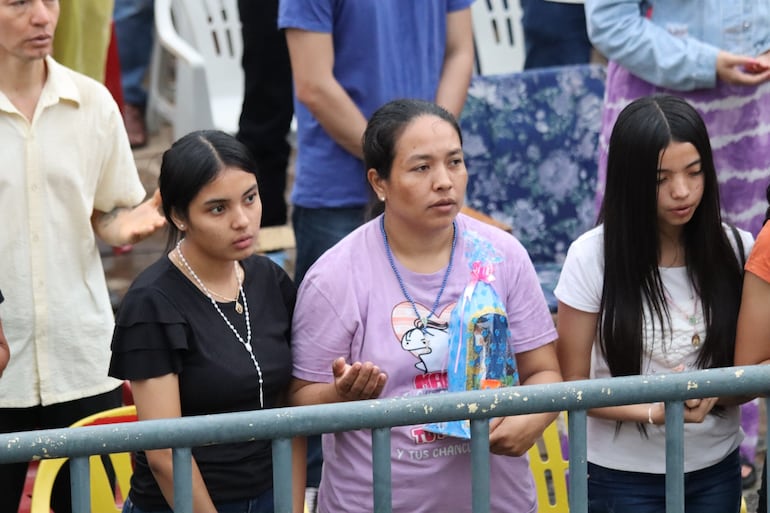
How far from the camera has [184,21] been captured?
7.70 meters

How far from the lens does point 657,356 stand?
3.06 m

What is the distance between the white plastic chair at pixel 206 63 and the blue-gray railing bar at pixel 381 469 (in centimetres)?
455

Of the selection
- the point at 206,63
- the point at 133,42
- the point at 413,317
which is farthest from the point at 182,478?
the point at 133,42

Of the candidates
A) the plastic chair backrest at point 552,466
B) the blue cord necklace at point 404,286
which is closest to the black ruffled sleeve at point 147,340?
the blue cord necklace at point 404,286

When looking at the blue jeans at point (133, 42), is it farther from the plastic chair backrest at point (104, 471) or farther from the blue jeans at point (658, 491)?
the blue jeans at point (658, 491)

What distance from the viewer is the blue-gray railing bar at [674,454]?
242cm

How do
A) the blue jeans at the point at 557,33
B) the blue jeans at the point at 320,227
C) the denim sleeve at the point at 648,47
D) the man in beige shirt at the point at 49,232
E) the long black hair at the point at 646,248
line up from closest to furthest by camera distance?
the long black hair at the point at 646,248, the man in beige shirt at the point at 49,232, the denim sleeve at the point at 648,47, the blue jeans at the point at 320,227, the blue jeans at the point at 557,33

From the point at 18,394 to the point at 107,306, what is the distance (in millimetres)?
320

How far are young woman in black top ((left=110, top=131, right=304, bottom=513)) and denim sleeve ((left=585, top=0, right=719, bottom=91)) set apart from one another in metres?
1.51

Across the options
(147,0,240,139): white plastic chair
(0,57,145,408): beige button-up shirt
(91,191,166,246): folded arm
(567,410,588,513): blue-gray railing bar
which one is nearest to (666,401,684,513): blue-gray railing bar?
(567,410,588,513): blue-gray railing bar

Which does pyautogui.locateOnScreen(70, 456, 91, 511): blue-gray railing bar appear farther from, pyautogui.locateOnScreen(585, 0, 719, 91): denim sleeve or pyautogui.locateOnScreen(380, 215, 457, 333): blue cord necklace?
pyautogui.locateOnScreen(585, 0, 719, 91): denim sleeve

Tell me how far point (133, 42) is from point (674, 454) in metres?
6.23

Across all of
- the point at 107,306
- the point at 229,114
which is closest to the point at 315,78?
the point at 107,306

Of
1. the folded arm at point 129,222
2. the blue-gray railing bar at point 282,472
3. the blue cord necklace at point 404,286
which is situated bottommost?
the blue-gray railing bar at point 282,472
